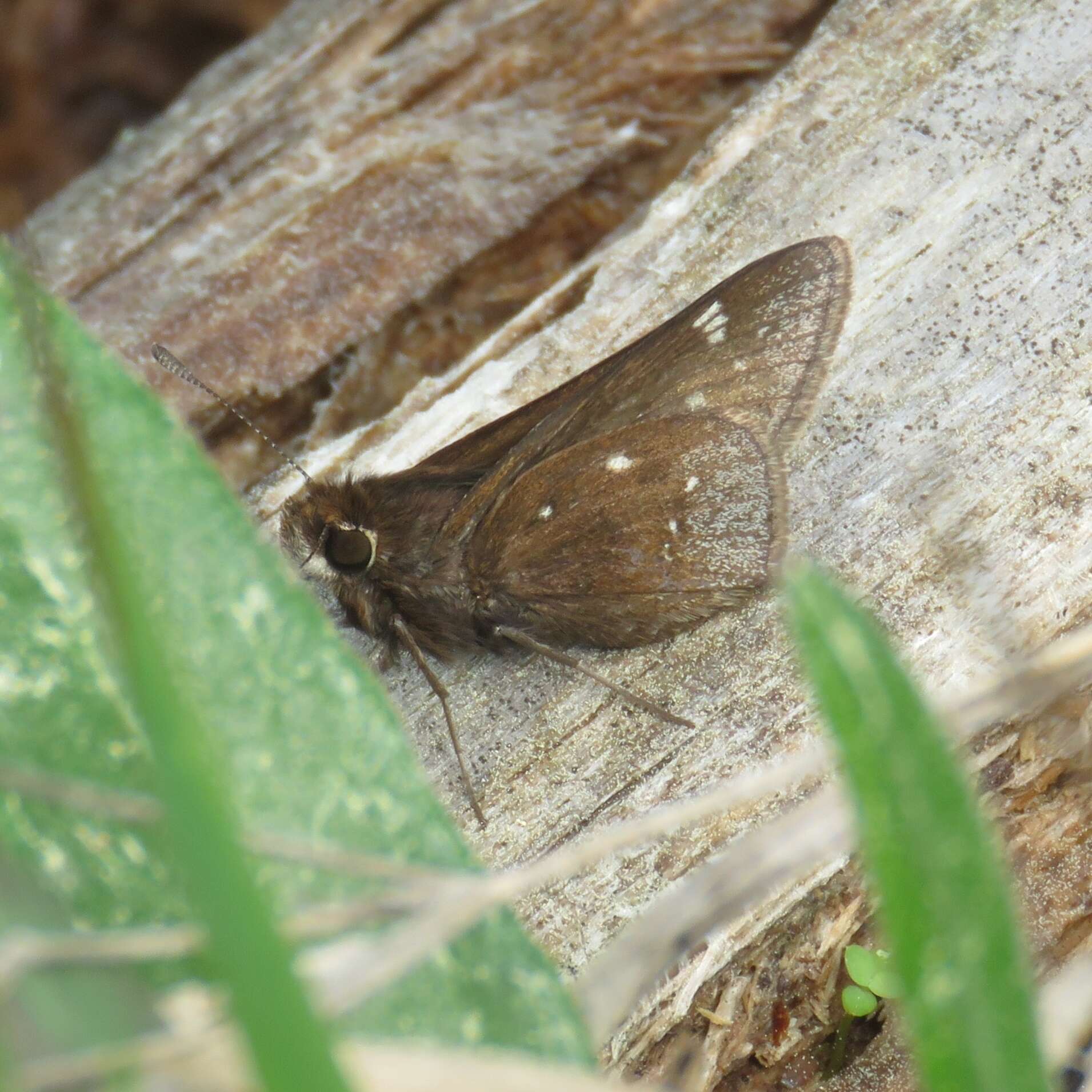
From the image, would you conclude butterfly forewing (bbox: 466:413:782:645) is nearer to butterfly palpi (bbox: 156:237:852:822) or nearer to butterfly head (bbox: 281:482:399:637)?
butterfly palpi (bbox: 156:237:852:822)

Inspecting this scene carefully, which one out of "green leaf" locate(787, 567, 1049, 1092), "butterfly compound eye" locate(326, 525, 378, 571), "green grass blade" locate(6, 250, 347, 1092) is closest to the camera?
"green grass blade" locate(6, 250, 347, 1092)

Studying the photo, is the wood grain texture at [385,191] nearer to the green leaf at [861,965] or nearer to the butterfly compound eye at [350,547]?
the butterfly compound eye at [350,547]

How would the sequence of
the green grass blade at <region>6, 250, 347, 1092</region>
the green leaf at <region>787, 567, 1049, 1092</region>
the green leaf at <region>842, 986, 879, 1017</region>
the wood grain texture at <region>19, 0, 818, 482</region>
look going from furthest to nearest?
the wood grain texture at <region>19, 0, 818, 482</region> < the green leaf at <region>842, 986, 879, 1017</region> < the green leaf at <region>787, 567, 1049, 1092</region> < the green grass blade at <region>6, 250, 347, 1092</region>

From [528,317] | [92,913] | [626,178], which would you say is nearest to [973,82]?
[626,178]

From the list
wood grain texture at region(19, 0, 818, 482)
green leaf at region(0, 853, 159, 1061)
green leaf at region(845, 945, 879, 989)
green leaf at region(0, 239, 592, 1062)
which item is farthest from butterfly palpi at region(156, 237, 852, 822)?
green leaf at region(0, 853, 159, 1061)

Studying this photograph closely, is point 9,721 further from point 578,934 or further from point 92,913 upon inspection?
point 578,934

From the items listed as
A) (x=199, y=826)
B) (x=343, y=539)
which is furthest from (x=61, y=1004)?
(x=343, y=539)
